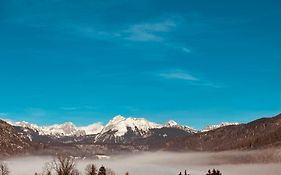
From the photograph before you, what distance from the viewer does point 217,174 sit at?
16588 cm

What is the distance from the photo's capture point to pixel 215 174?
16538 cm

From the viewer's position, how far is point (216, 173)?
16700 centimetres

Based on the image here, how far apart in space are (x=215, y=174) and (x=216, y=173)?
1.71 meters

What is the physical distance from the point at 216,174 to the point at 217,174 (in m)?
0.31

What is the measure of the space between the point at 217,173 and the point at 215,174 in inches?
58.7

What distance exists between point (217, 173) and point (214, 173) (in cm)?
148

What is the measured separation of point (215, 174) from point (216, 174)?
635mm

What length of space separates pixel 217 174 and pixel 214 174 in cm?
148

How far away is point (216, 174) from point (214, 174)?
50.0 inches

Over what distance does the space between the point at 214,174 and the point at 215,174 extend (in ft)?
2.08

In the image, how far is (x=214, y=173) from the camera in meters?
166

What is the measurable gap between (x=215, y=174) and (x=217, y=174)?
86cm

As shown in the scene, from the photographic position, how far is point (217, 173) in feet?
547
